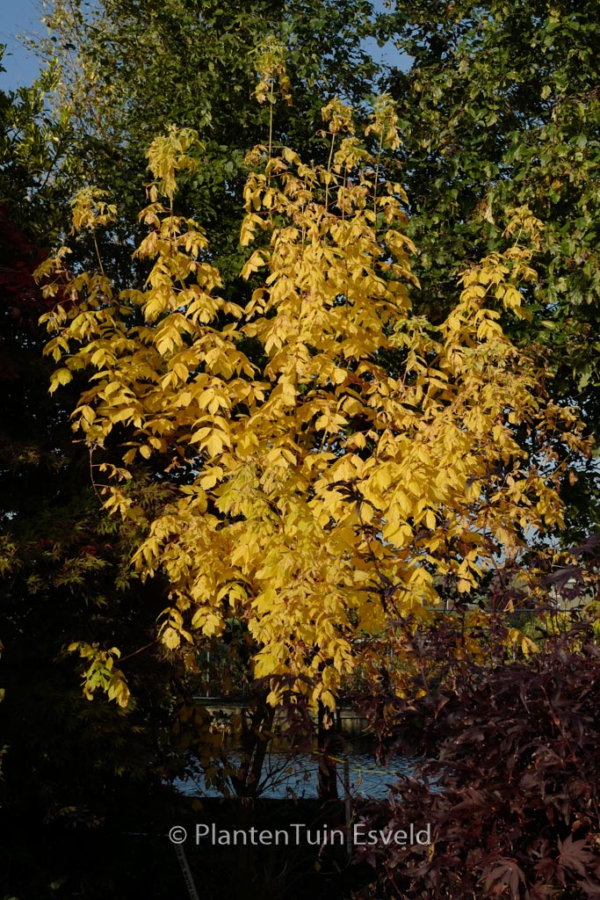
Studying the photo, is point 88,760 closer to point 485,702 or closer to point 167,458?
point 167,458

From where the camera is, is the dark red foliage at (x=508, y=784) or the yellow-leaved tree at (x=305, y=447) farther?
the yellow-leaved tree at (x=305, y=447)

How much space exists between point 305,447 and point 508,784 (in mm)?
2111

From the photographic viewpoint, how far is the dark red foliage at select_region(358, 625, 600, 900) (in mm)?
2229

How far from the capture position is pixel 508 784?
91.3 inches

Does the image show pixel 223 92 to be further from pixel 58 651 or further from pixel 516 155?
pixel 58 651

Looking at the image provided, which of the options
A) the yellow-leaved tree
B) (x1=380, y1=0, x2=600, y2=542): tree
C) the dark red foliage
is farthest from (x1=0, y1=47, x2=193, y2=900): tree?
(x1=380, y1=0, x2=600, y2=542): tree

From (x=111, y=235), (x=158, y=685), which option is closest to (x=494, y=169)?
(x=111, y=235)

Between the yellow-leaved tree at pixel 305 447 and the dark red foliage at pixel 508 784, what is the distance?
50 centimetres

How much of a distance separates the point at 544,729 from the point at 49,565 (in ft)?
6.59

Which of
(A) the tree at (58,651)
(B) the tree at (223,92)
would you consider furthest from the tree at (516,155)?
(A) the tree at (58,651)

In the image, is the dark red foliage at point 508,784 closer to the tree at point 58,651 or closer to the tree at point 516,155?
the tree at point 58,651

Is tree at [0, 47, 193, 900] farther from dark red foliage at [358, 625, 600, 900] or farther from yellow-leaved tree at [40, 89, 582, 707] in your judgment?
dark red foliage at [358, 625, 600, 900]

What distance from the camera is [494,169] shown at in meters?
5.05

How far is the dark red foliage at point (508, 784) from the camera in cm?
223
